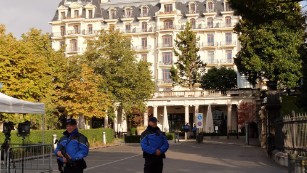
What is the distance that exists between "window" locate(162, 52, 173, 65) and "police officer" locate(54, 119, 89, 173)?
A: 7266 cm

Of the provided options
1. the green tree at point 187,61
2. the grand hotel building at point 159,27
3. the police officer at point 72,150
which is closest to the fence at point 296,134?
the police officer at point 72,150

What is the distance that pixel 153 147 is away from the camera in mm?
10094

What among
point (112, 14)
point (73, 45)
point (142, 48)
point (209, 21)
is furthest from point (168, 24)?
point (73, 45)

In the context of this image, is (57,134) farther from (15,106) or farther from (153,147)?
(153,147)

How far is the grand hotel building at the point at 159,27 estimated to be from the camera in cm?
8081

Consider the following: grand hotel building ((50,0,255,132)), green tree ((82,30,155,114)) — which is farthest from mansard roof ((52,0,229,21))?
green tree ((82,30,155,114))

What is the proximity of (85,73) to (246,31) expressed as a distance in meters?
15.3

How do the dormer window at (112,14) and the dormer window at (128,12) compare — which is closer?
the dormer window at (128,12)

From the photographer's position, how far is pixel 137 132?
6206 centimetres

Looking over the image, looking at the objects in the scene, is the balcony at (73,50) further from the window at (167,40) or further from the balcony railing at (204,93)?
the balcony railing at (204,93)

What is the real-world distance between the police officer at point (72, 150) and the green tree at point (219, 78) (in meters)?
66.1

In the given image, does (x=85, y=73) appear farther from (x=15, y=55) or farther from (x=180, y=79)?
(x=180, y=79)

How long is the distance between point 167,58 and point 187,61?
17448 millimetres

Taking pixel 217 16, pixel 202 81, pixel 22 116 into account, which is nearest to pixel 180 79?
pixel 202 81
